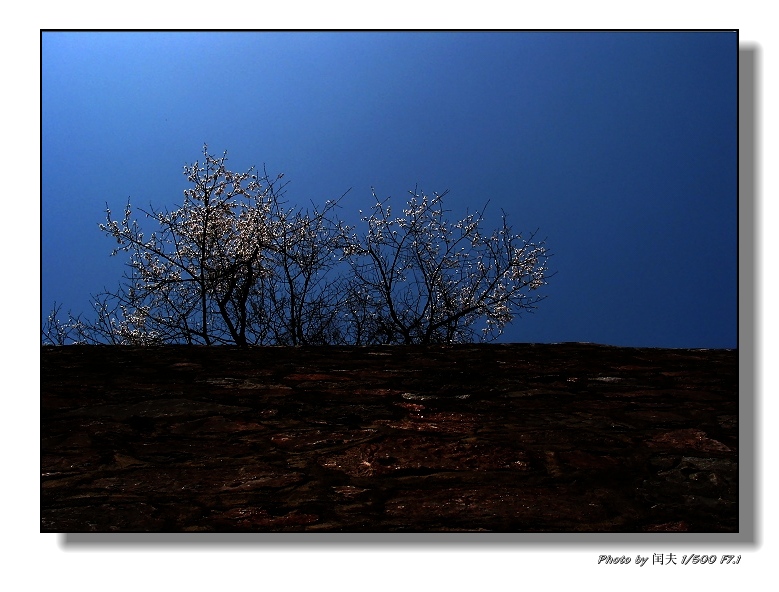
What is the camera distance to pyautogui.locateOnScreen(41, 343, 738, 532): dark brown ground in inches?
100.0

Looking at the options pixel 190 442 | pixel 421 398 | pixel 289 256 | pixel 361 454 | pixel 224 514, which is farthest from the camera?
pixel 289 256

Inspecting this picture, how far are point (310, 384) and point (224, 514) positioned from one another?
1.56 meters

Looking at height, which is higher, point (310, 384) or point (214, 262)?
point (214, 262)

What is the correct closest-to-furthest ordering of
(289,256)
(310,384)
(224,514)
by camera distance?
(224,514), (310,384), (289,256)

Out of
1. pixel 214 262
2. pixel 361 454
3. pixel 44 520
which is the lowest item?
pixel 44 520

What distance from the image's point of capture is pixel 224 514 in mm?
2518

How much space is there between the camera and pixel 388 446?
3008 millimetres

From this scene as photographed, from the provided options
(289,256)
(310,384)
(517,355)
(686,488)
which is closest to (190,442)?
(310,384)

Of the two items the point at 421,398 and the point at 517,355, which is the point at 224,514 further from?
the point at 517,355

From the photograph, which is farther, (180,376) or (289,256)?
(289,256)

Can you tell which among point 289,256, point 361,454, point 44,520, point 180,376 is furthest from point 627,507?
point 289,256

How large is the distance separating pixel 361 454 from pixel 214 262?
18.5 feet

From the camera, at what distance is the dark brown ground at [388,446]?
2.54m
